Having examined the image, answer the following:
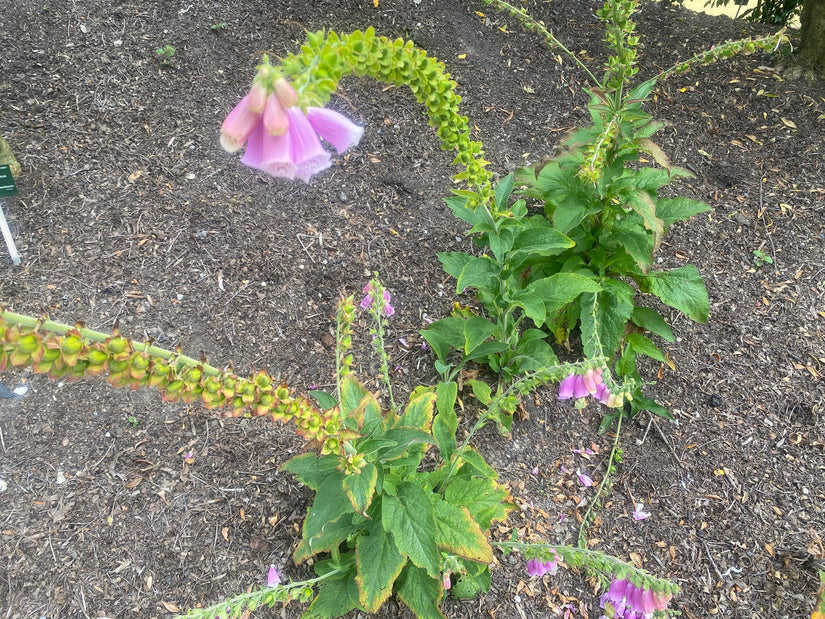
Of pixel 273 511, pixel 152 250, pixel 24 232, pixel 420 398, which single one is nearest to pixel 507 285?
pixel 420 398

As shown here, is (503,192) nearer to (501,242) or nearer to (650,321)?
(501,242)

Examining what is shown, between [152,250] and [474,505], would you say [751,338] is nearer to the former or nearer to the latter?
[474,505]

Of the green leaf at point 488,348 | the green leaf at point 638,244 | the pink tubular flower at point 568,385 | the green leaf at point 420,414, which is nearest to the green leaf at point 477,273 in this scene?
the green leaf at point 488,348

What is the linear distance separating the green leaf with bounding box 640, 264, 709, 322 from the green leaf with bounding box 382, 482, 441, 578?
1.70 m

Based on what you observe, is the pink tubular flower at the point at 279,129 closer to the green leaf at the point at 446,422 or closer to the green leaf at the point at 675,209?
the green leaf at the point at 446,422

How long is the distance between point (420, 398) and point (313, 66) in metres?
1.40

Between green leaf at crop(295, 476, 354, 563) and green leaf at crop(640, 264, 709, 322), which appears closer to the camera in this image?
green leaf at crop(295, 476, 354, 563)

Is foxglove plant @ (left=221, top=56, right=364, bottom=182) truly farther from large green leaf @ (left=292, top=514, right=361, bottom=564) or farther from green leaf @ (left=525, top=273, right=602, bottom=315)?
green leaf @ (left=525, top=273, right=602, bottom=315)

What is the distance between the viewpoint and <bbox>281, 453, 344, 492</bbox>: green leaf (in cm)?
177

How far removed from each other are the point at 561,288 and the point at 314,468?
4.51ft

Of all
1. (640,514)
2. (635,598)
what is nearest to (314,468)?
(635,598)

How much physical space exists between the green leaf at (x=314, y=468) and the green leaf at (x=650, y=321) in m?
1.91

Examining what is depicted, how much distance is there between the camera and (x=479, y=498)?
7.29ft

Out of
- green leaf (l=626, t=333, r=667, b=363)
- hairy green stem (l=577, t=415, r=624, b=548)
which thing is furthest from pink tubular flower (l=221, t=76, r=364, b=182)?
green leaf (l=626, t=333, r=667, b=363)
